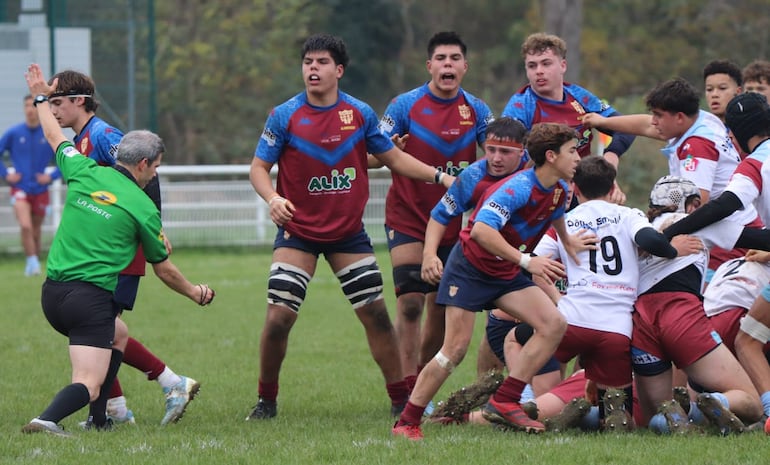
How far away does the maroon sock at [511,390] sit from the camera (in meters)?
7.32

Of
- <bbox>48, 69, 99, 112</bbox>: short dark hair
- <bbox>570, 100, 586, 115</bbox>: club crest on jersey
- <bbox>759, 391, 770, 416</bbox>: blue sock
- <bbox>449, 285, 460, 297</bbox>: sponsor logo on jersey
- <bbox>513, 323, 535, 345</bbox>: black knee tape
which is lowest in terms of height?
<bbox>759, 391, 770, 416</bbox>: blue sock

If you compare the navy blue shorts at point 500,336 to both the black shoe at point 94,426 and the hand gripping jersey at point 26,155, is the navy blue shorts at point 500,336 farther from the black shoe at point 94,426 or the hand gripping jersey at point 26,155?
the hand gripping jersey at point 26,155

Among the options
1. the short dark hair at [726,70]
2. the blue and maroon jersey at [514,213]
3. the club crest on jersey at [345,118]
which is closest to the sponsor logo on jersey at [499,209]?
the blue and maroon jersey at [514,213]

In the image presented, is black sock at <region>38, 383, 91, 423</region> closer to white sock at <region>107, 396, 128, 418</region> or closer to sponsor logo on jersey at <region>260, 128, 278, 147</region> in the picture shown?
white sock at <region>107, 396, 128, 418</region>

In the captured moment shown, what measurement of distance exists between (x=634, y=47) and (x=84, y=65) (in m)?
26.8

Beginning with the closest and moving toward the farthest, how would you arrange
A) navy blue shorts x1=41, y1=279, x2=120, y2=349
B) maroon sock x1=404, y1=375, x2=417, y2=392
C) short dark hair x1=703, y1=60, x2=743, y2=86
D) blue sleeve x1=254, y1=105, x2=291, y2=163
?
navy blue shorts x1=41, y1=279, x2=120, y2=349 < blue sleeve x1=254, y1=105, x2=291, y2=163 < maroon sock x1=404, y1=375, x2=417, y2=392 < short dark hair x1=703, y1=60, x2=743, y2=86

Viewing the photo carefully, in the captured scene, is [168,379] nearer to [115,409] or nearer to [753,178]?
[115,409]

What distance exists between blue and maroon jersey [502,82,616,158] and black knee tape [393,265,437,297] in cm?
127

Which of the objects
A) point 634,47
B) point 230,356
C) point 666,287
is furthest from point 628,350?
point 634,47

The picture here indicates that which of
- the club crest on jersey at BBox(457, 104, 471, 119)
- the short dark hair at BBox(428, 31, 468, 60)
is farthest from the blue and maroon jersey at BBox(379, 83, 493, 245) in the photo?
the short dark hair at BBox(428, 31, 468, 60)

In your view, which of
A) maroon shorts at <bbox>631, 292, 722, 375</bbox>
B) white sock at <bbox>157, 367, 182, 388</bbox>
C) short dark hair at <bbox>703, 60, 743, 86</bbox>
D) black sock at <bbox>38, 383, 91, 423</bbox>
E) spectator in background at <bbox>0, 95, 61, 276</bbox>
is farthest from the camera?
spectator in background at <bbox>0, 95, 61, 276</bbox>

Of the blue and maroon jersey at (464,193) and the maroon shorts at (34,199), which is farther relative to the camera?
the maroon shorts at (34,199)

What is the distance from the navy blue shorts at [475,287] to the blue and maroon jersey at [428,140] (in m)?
1.41

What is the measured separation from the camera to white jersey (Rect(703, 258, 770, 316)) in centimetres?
805
